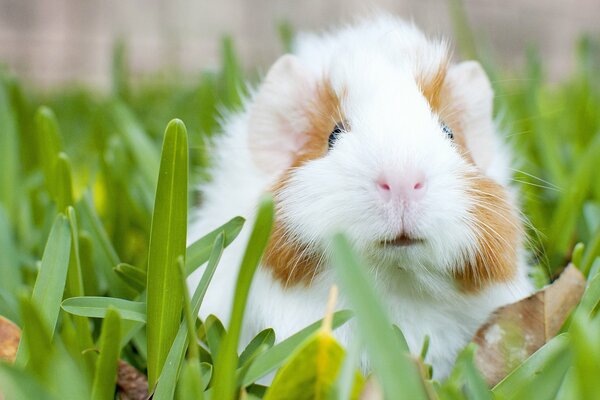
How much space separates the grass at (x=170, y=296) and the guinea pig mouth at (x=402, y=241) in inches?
6.5

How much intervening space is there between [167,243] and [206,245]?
16 centimetres

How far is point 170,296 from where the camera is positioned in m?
1.40

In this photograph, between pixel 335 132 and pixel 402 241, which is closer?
pixel 402 241

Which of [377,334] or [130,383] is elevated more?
[377,334]

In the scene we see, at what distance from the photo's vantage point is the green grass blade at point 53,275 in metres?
1.42

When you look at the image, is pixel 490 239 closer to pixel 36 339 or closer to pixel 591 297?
pixel 591 297

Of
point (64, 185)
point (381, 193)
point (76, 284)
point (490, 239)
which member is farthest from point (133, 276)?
point (490, 239)

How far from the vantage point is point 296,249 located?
1.55m

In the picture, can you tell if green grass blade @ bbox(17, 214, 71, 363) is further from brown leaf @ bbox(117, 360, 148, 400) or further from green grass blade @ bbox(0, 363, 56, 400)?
green grass blade @ bbox(0, 363, 56, 400)

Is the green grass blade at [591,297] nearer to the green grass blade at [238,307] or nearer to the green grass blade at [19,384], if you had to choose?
the green grass blade at [238,307]

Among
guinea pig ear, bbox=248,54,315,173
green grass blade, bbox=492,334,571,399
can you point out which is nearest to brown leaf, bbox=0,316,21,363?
guinea pig ear, bbox=248,54,315,173

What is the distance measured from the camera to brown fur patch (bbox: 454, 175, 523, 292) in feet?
5.04

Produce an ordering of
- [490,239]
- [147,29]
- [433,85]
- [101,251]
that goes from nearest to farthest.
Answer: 1. [490,239]
2. [433,85]
3. [101,251]
4. [147,29]

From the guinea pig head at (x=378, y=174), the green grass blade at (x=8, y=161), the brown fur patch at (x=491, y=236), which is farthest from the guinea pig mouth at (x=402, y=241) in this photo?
the green grass blade at (x=8, y=161)
